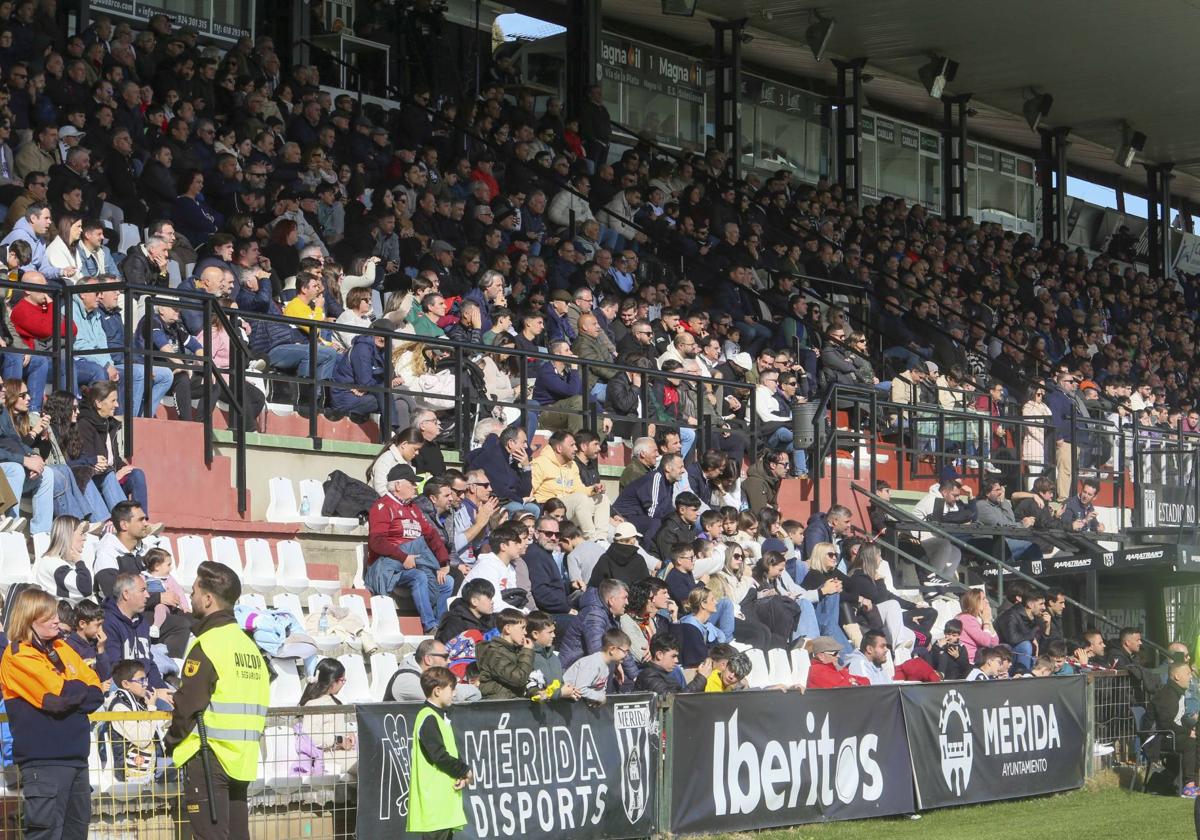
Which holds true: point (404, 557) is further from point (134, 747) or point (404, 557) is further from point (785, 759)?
point (134, 747)

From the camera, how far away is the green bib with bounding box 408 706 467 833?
9.39 meters

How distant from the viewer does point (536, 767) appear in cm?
1058

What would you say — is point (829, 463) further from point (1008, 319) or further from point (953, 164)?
point (953, 164)

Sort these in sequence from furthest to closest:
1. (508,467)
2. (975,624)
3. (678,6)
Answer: (678,6) → (975,624) → (508,467)

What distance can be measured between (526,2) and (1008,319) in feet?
29.8

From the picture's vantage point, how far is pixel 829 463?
1945 cm

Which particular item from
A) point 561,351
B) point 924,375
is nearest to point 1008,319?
point 924,375

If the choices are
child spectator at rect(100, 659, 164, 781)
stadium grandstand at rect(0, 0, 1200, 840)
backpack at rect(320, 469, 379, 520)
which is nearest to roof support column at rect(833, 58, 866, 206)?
stadium grandstand at rect(0, 0, 1200, 840)

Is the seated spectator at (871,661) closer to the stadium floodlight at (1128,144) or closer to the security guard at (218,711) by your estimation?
the security guard at (218,711)

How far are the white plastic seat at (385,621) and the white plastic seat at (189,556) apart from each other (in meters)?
1.17

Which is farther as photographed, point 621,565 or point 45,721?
point 621,565

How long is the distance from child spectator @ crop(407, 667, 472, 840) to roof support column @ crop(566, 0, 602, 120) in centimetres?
1729

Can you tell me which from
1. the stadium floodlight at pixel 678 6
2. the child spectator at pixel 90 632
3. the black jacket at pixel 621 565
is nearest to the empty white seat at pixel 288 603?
the child spectator at pixel 90 632

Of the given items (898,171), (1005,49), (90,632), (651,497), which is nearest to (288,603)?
(90,632)
